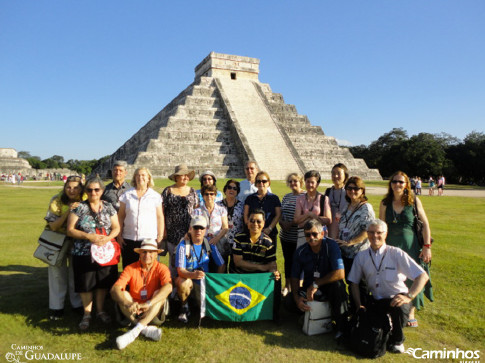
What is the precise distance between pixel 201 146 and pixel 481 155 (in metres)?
35.9

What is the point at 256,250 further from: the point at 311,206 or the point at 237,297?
the point at 311,206

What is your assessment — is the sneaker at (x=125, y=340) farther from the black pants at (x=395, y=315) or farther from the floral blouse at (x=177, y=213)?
the black pants at (x=395, y=315)

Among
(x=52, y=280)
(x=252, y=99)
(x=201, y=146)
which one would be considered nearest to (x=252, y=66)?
(x=252, y=99)

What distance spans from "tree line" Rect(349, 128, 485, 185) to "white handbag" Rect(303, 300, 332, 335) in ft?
141

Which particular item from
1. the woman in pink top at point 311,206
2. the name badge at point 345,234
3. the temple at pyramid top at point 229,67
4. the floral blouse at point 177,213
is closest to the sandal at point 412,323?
the name badge at point 345,234

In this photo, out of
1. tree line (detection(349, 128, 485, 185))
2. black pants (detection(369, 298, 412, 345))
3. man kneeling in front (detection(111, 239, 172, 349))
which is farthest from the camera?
tree line (detection(349, 128, 485, 185))

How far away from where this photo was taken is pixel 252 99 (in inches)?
1251

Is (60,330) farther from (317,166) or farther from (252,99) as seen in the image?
(252,99)

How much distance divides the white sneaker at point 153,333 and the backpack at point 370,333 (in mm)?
1969

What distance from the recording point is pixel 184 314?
417cm

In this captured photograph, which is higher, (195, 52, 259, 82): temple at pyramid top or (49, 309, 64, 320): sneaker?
(195, 52, 259, 82): temple at pyramid top

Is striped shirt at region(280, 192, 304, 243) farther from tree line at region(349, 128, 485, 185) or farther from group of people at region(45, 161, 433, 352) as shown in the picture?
tree line at region(349, 128, 485, 185)

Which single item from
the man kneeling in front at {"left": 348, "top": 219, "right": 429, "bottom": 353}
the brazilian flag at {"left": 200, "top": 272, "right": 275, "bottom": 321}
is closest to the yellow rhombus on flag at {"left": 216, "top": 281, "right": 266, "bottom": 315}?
the brazilian flag at {"left": 200, "top": 272, "right": 275, "bottom": 321}

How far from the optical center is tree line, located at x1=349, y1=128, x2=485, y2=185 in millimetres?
42000
